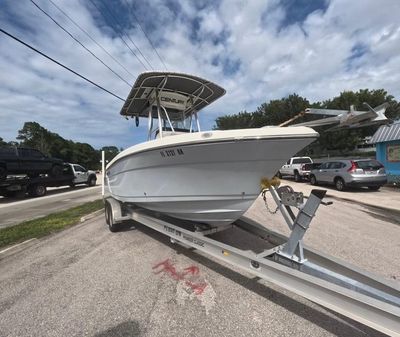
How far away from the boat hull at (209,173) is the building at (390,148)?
16.8m

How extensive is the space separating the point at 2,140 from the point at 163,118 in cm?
8341

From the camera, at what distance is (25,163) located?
1745 centimetres

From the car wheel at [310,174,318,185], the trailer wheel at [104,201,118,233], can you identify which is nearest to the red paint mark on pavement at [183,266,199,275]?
the trailer wheel at [104,201,118,233]

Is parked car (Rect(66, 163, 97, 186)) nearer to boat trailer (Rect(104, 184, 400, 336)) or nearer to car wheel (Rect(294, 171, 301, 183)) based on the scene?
car wheel (Rect(294, 171, 301, 183))

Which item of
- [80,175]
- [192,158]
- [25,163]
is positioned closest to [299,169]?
[80,175]

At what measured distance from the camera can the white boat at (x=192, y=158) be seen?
→ 3.57 meters

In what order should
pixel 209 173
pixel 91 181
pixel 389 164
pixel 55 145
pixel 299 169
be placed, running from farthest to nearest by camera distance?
1. pixel 55 145
2. pixel 91 181
3. pixel 299 169
4. pixel 389 164
5. pixel 209 173

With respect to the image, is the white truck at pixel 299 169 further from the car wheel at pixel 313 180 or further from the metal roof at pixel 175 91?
the metal roof at pixel 175 91

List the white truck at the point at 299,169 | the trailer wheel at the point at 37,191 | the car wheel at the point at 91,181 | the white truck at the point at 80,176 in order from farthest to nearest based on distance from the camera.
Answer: the car wheel at the point at 91,181 → the white truck at the point at 80,176 → the white truck at the point at 299,169 → the trailer wheel at the point at 37,191

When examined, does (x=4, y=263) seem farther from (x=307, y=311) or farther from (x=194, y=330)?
(x=307, y=311)

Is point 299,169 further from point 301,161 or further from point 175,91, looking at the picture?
point 175,91

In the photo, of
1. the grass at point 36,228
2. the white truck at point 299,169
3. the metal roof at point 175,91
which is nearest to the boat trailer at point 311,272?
the metal roof at point 175,91

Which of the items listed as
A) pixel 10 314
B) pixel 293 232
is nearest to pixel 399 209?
pixel 293 232

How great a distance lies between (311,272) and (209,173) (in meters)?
1.74
